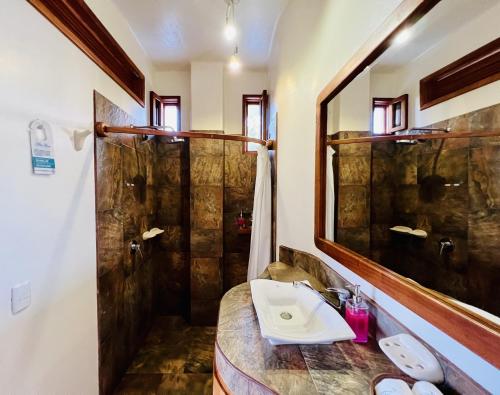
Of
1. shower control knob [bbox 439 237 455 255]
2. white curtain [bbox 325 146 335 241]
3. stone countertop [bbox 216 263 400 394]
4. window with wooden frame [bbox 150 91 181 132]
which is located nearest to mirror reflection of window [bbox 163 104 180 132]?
window with wooden frame [bbox 150 91 181 132]

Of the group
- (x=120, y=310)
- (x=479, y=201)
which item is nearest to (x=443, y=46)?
(x=479, y=201)

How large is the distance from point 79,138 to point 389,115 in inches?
62.8

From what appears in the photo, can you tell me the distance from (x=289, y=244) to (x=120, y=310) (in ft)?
4.82

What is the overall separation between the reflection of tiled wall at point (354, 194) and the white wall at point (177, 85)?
7.38 ft

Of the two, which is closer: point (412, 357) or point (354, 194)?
point (412, 357)

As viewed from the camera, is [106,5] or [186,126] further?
[186,126]

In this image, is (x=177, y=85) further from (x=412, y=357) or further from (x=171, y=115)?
(x=412, y=357)

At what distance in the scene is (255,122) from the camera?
311 centimetres

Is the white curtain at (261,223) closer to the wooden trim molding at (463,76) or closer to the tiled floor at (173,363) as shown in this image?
the tiled floor at (173,363)

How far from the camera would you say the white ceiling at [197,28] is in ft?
6.42

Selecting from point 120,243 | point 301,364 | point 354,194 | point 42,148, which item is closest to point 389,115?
point 354,194

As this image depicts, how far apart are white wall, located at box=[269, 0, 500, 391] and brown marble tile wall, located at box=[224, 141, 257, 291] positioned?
634 millimetres

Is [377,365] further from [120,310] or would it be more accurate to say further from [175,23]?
[175,23]

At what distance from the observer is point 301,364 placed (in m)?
0.78
